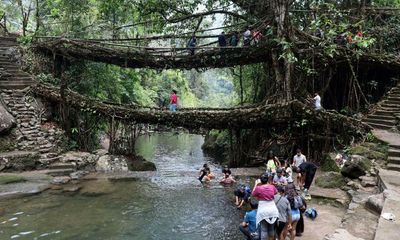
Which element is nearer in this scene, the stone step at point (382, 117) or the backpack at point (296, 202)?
the backpack at point (296, 202)

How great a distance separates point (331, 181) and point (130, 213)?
6.02m

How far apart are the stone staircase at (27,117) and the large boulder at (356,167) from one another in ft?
33.3

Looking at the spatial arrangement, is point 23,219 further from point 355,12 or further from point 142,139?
point 142,139

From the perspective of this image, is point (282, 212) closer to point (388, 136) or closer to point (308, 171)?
point (308, 171)

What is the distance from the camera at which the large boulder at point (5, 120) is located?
14384 mm

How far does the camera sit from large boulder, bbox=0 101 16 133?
1438 centimetres

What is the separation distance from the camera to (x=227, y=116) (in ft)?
47.5

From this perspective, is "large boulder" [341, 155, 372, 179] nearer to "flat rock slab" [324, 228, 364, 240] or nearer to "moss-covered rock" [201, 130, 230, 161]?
"flat rock slab" [324, 228, 364, 240]

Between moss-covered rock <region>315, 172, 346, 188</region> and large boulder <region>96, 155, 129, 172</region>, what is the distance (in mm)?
8028

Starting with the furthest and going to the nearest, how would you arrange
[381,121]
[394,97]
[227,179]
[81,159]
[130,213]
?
[394,97]
[81,159]
[381,121]
[227,179]
[130,213]

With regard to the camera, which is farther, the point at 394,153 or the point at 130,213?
the point at 394,153

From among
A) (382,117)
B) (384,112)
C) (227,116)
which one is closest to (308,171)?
(227,116)

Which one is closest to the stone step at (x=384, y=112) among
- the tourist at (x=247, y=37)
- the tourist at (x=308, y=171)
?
the tourist at (x=247, y=37)

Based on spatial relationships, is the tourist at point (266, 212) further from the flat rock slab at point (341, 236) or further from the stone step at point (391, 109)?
the stone step at point (391, 109)
